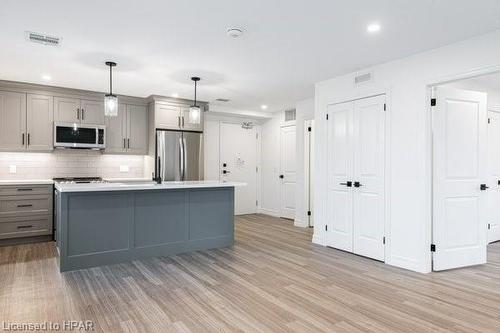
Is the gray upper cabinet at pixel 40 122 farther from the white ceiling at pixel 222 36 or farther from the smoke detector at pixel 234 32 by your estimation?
the smoke detector at pixel 234 32

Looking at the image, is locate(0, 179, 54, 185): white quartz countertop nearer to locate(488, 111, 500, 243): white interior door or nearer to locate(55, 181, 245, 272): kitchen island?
locate(55, 181, 245, 272): kitchen island

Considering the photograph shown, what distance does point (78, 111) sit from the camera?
5734 millimetres

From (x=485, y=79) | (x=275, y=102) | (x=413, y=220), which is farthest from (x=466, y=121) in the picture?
(x=275, y=102)

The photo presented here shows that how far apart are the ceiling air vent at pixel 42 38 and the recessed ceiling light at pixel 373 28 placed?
10.4 ft

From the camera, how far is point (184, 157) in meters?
6.36

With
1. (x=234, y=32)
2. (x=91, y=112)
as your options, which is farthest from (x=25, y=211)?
(x=234, y=32)

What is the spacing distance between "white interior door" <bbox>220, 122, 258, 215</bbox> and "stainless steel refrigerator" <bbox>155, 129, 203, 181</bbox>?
4.21 ft

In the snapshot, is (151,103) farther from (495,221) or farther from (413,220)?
(495,221)

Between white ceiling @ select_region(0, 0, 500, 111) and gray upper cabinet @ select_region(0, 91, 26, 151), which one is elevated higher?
white ceiling @ select_region(0, 0, 500, 111)

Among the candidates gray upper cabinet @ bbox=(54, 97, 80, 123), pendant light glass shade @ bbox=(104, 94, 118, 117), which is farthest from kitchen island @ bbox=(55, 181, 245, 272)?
gray upper cabinet @ bbox=(54, 97, 80, 123)

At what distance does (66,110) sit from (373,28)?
5052mm

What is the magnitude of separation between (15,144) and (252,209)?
5101 mm

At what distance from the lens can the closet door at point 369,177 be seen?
420 centimetres

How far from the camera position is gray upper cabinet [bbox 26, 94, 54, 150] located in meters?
5.34
